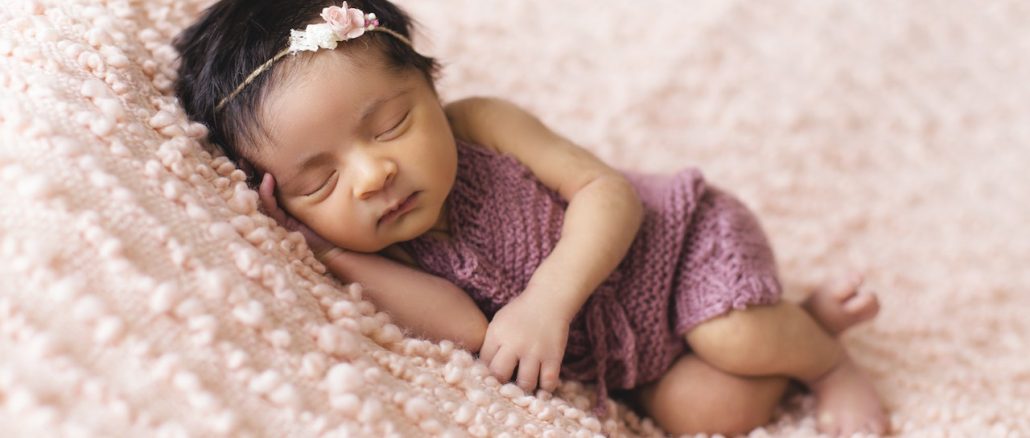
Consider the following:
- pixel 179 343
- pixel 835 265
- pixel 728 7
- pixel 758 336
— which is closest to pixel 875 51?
pixel 728 7

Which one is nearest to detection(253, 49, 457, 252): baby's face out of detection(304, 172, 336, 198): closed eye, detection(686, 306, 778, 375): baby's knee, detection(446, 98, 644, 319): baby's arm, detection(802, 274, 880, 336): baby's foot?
detection(304, 172, 336, 198): closed eye

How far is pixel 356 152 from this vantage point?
105 cm

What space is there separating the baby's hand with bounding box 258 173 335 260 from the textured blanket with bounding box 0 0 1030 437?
7 cm

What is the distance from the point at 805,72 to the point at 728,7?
8.2 inches

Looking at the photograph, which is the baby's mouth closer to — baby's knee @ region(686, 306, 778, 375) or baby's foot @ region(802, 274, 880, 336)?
baby's knee @ region(686, 306, 778, 375)

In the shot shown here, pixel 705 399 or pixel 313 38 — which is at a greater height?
pixel 313 38

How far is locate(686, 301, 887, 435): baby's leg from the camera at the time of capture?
116cm

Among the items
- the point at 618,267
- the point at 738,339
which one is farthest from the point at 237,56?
the point at 738,339

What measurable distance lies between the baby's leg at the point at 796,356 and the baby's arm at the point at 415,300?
322mm

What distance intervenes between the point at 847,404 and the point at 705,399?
0.21 m

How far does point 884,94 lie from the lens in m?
1.78

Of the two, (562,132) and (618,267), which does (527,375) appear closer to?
(618,267)

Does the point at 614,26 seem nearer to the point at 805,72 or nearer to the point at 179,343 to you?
the point at 805,72

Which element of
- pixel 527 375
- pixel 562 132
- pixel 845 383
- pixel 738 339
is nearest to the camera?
pixel 527 375
